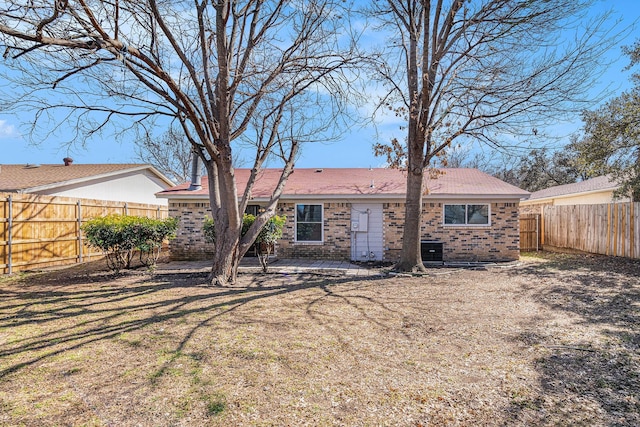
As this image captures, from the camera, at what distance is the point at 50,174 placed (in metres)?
14.8

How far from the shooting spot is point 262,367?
376 cm

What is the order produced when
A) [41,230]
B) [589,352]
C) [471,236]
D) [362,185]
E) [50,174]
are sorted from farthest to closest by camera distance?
[50,174] → [362,185] → [471,236] → [41,230] → [589,352]

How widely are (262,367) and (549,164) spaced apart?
34.5 m

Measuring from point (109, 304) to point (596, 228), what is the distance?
15.6 m

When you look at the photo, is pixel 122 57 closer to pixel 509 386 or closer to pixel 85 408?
pixel 85 408

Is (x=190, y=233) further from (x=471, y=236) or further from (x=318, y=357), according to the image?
(x=318, y=357)

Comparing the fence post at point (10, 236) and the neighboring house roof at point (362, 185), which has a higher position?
the neighboring house roof at point (362, 185)

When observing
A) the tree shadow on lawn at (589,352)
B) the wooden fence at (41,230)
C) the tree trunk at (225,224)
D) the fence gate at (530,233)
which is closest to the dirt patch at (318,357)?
the tree shadow on lawn at (589,352)

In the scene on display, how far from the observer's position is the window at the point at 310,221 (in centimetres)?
1296

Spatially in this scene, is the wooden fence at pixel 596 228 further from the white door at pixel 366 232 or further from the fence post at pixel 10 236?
the fence post at pixel 10 236

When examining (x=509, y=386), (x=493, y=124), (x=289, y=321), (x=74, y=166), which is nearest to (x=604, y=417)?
(x=509, y=386)

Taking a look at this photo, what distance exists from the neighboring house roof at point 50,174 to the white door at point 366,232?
1048 centimetres

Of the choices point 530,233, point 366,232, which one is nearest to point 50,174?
point 366,232

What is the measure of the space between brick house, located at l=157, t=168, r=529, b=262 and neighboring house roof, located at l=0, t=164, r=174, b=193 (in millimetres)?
4004
